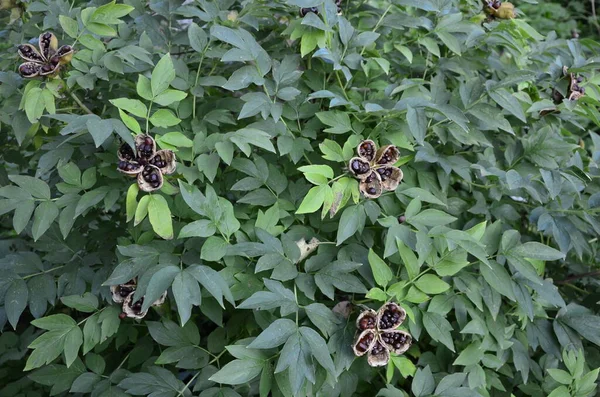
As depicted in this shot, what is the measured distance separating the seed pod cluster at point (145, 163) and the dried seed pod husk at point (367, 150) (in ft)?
1.48

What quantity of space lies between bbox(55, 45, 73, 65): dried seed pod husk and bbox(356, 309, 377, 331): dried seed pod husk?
945 millimetres

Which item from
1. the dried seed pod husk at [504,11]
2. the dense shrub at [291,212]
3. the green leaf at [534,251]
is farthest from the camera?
the dried seed pod husk at [504,11]

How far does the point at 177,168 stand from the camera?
1459mm

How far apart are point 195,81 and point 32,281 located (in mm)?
679

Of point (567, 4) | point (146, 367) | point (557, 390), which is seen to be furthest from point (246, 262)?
point (567, 4)

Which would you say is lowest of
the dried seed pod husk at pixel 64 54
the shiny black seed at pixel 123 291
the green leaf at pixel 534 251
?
the shiny black seed at pixel 123 291

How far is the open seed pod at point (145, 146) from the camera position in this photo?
4.42 feet

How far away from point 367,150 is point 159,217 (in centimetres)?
51

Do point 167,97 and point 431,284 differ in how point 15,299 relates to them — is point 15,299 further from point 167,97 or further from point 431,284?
point 431,284

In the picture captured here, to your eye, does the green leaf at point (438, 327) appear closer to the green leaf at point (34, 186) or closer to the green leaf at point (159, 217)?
the green leaf at point (159, 217)

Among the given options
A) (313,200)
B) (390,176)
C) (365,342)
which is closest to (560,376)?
(365,342)

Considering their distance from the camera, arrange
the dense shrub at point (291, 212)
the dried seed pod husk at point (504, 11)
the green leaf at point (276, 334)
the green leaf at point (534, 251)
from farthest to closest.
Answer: the dried seed pod husk at point (504, 11), the green leaf at point (534, 251), the dense shrub at point (291, 212), the green leaf at point (276, 334)

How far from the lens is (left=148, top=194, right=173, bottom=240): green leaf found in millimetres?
1346

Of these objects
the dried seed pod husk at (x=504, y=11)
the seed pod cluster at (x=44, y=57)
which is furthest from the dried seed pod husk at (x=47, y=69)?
the dried seed pod husk at (x=504, y=11)
